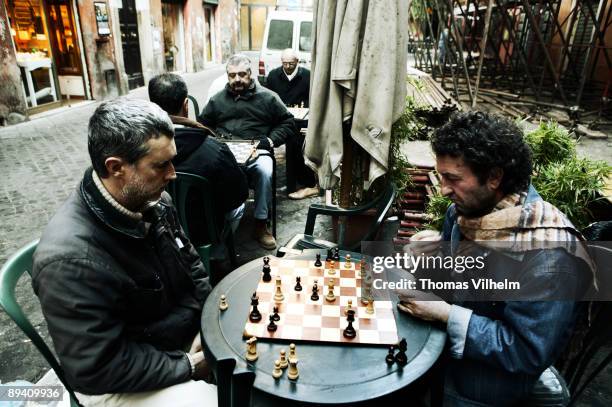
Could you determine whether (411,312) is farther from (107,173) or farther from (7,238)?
(7,238)

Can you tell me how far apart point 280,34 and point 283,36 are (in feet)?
0.30

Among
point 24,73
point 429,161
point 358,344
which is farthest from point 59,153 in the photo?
point 358,344

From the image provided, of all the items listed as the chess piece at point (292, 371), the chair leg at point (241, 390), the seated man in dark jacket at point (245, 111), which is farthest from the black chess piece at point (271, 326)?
the seated man in dark jacket at point (245, 111)

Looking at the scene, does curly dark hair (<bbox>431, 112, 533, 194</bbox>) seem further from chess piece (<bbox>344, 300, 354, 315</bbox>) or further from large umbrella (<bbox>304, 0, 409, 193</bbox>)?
large umbrella (<bbox>304, 0, 409, 193</bbox>)

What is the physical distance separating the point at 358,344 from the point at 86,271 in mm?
1118

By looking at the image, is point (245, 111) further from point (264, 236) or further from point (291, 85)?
point (291, 85)

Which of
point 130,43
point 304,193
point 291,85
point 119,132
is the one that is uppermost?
point 119,132

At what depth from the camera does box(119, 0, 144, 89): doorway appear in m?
12.8

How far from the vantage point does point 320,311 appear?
1938 mm

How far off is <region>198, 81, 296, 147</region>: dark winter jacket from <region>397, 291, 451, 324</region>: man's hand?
3.50m

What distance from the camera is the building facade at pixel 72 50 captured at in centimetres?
906

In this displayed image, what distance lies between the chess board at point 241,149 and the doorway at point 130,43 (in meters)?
10.2

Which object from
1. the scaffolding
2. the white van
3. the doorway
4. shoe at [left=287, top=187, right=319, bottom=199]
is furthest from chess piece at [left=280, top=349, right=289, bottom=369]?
the doorway

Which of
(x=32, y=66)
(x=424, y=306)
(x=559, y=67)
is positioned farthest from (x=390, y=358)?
(x=559, y=67)
